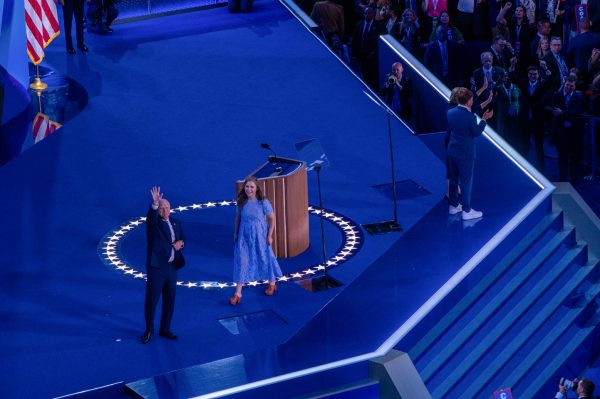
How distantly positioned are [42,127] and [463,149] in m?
5.77

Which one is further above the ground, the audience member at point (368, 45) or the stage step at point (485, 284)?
the audience member at point (368, 45)

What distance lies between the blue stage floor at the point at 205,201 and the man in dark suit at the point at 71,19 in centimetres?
20

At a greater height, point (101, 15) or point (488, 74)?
point (488, 74)

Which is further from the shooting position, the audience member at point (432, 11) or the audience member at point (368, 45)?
the audience member at point (432, 11)

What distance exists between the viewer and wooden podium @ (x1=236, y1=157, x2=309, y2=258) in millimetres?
12914

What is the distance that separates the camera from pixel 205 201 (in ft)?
47.9

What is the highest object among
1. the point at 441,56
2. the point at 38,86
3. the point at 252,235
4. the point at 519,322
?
the point at 252,235

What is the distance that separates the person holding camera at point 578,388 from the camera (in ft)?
38.0

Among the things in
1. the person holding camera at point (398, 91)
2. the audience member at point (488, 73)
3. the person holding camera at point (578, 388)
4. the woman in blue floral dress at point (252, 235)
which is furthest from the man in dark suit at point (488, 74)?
the woman in blue floral dress at point (252, 235)

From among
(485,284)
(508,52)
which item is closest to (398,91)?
(508,52)

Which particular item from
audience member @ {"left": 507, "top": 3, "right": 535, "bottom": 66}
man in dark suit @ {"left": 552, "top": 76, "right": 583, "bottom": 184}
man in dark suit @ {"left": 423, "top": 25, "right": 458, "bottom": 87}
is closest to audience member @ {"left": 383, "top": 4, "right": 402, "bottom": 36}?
man in dark suit @ {"left": 423, "top": 25, "right": 458, "bottom": 87}

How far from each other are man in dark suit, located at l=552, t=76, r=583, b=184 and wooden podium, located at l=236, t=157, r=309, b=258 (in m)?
4.45

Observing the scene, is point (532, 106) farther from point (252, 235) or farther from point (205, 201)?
point (252, 235)

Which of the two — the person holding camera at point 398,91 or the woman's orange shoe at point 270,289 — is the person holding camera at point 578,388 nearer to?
the woman's orange shoe at point 270,289
